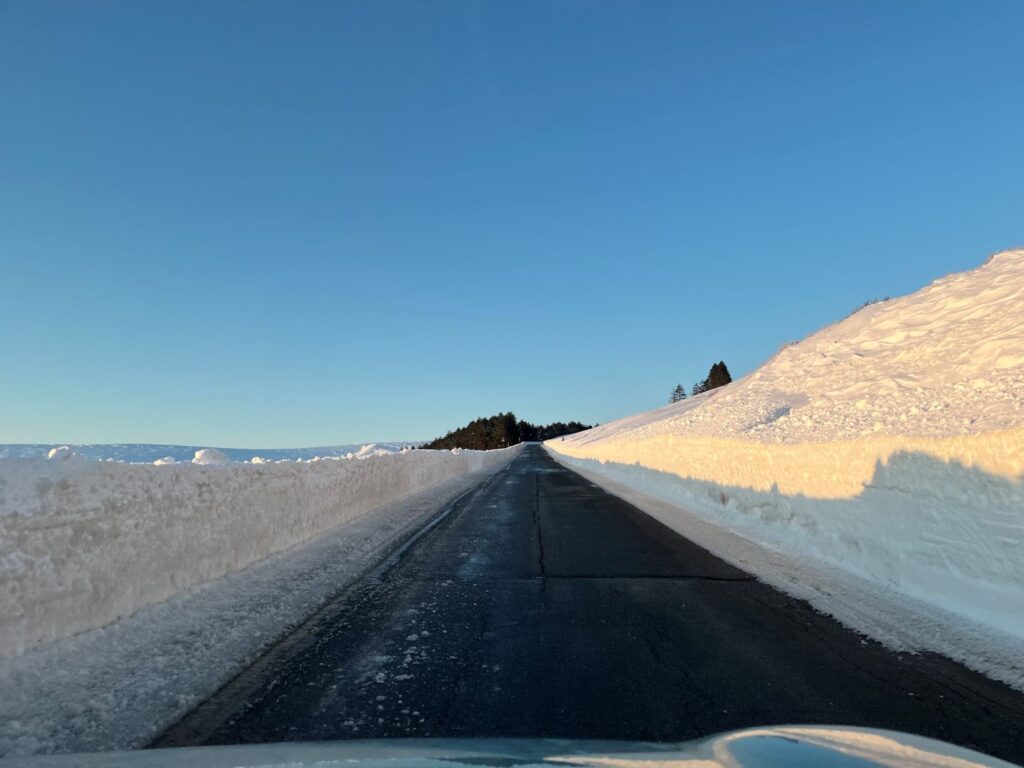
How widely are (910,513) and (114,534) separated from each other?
863 cm

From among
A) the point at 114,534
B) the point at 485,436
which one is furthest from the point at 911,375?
the point at 485,436

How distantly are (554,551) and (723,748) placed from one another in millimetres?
7576

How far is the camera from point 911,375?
15969 millimetres

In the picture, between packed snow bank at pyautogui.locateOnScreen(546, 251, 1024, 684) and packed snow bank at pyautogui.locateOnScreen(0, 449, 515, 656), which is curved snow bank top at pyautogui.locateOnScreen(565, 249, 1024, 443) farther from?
packed snow bank at pyautogui.locateOnScreen(0, 449, 515, 656)

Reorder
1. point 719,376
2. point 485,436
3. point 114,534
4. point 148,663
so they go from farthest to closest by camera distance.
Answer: point 485,436 < point 719,376 < point 114,534 < point 148,663

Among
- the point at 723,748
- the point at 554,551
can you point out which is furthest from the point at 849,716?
the point at 554,551

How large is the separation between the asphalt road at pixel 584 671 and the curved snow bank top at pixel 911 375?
4.09 meters

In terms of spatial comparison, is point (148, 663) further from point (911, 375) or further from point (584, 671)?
point (911, 375)

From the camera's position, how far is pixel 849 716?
3773 millimetres

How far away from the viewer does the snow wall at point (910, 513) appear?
600 cm

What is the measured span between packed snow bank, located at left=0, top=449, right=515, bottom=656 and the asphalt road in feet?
5.73

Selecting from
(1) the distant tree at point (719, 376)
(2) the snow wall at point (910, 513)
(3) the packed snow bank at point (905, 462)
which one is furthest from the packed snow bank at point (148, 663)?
(1) the distant tree at point (719, 376)

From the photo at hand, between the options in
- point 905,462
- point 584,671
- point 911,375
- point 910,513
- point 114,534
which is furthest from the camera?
point 911,375

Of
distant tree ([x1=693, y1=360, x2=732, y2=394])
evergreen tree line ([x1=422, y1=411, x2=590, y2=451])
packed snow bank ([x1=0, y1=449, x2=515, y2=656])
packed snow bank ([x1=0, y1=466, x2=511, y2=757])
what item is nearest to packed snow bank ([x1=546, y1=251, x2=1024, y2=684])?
packed snow bank ([x1=0, y1=466, x2=511, y2=757])
